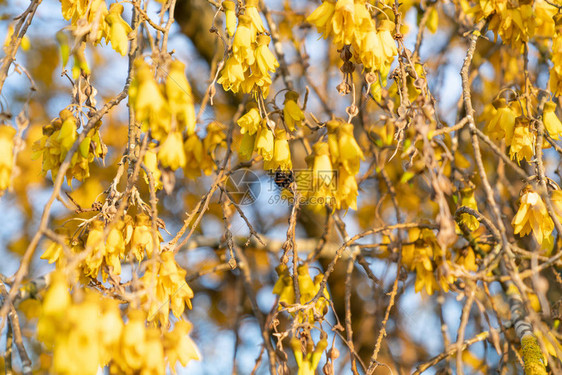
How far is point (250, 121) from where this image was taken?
1802mm

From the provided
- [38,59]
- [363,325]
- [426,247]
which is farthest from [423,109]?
[38,59]

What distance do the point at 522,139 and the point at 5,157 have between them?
1.51 m

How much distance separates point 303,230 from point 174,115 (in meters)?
2.06

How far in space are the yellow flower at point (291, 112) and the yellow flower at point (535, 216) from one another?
73 cm

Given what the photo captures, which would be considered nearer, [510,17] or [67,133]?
[67,133]

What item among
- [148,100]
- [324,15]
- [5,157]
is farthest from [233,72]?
[5,157]

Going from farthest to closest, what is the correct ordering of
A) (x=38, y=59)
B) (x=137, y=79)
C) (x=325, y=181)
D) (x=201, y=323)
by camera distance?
(x=38, y=59)
(x=201, y=323)
(x=325, y=181)
(x=137, y=79)

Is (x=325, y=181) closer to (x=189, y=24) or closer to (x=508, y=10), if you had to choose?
(x=508, y=10)

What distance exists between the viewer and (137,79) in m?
1.29

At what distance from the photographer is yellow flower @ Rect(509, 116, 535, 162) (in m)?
1.83

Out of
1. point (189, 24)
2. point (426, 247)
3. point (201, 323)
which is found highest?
point (189, 24)

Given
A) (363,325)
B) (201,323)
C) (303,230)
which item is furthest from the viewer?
(201,323)

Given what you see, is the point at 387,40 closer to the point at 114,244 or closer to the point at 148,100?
the point at 148,100

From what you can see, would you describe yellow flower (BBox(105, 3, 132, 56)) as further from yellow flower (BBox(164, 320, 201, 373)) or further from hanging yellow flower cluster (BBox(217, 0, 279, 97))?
yellow flower (BBox(164, 320, 201, 373))
